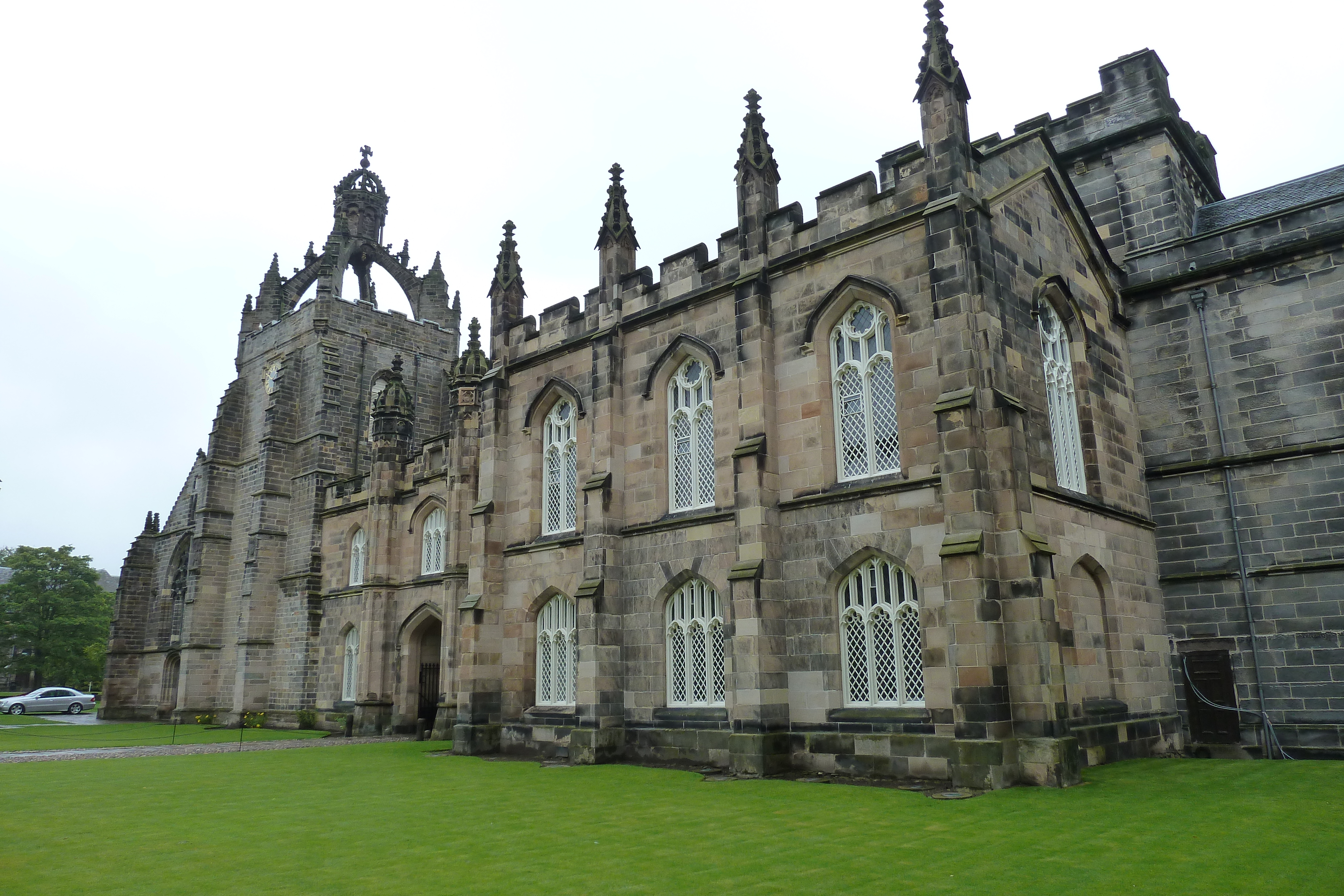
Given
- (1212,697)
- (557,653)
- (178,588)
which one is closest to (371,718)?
(557,653)

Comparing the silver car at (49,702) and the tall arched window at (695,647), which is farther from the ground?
the tall arched window at (695,647)

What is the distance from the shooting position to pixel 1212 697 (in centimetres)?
1870

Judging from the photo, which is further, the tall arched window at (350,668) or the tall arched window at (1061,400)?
the tall arched window at (350,668)

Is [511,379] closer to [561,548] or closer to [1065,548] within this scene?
[561,548]

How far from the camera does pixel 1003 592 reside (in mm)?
14227

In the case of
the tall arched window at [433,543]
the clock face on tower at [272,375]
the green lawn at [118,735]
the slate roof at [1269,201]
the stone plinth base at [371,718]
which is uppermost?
the clock face on tower at [272,375]

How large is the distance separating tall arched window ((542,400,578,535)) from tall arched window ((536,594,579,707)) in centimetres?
197

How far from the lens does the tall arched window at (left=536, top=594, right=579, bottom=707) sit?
22.0 m

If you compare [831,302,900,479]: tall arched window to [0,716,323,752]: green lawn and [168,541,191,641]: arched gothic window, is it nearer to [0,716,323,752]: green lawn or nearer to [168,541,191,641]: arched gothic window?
[0,716,323,752]: green lawn

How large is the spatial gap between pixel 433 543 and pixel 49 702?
36.0m

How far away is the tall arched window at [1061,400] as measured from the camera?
17.7 m

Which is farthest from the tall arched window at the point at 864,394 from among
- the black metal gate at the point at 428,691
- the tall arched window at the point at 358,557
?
the tall arched window at the point at 358,557

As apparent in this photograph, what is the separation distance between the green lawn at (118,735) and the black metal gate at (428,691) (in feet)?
12.7

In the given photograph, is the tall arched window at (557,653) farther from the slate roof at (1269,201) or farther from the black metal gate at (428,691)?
the slate roof at (1269,201)
